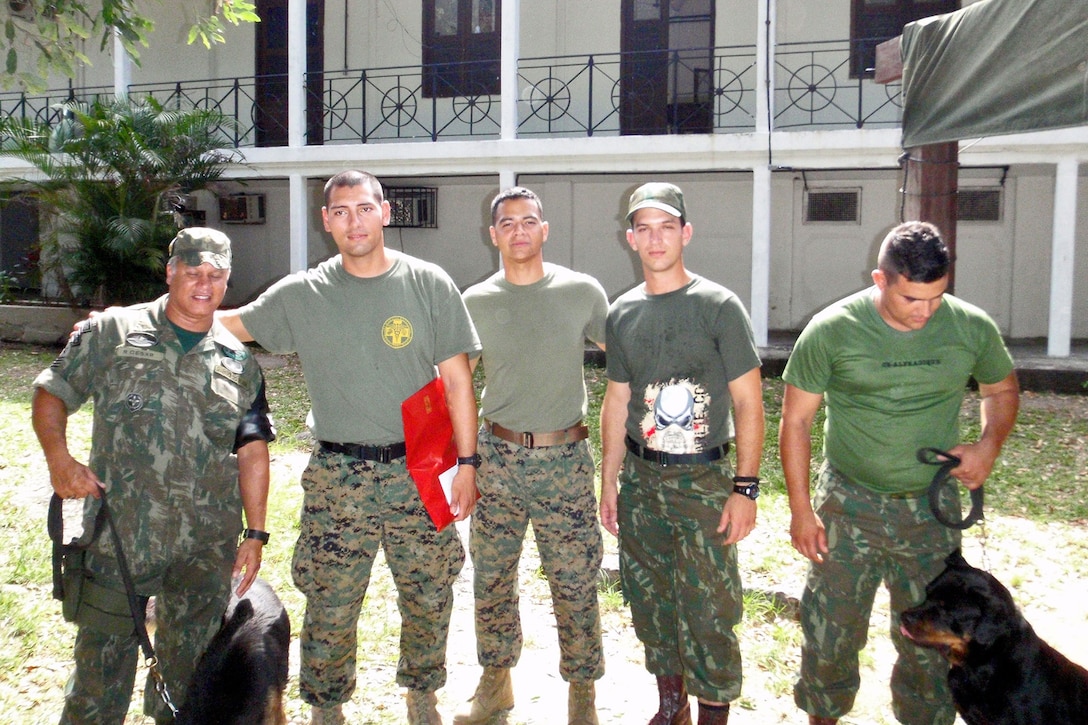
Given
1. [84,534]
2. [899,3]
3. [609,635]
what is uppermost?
[899,3]

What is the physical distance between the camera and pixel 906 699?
294 cm

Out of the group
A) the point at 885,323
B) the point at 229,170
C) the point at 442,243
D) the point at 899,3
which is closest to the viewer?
the point at 885,323

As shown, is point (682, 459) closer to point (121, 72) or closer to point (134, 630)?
point (134, 630)

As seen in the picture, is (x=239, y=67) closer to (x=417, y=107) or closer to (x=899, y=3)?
(x=417, y=107)

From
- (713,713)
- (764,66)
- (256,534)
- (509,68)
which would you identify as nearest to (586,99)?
(509,68)

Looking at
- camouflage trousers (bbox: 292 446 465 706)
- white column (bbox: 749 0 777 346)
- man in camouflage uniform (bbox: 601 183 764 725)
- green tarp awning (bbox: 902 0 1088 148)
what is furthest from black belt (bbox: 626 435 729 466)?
white column (bbox: 749 0 777 346)

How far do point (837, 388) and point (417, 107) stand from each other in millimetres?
10869

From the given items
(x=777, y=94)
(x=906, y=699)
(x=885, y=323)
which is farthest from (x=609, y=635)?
(x=777, y=94)

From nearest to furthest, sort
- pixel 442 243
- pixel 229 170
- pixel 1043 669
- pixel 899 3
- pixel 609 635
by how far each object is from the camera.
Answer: pixel 1043 669 → pixel 609 635 → pixel 899 3 → pixel 229 170 → pixel 442 243

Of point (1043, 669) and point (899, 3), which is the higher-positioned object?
point (899, 3)

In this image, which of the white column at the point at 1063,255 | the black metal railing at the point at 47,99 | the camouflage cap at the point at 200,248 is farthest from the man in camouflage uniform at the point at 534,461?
the black metal railing at the point at 47,99

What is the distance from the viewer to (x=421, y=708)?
3.19 m

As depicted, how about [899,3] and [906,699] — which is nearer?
[906,699]

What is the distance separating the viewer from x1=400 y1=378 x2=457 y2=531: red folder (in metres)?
3.04
